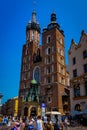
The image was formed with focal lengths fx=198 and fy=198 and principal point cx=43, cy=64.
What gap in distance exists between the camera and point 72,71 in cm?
4025

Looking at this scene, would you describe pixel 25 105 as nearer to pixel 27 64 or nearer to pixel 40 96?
pixel 40 96

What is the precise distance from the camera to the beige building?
3631cm

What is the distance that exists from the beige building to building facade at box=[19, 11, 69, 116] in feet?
55.0

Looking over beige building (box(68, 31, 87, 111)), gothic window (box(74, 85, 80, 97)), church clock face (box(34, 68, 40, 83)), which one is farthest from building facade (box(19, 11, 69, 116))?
gothic window (box(74, 85, 80, 97))

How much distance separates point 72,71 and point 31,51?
33.4 meters

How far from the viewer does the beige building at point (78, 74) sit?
36.3 m

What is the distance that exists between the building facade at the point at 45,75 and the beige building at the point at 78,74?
55.0ft

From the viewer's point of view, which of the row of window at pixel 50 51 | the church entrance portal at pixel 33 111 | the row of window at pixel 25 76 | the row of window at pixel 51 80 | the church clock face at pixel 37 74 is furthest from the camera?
the row of window at pixel 25 76

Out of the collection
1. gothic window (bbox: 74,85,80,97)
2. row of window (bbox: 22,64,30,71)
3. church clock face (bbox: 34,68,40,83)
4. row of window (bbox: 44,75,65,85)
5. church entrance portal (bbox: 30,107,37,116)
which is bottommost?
church entrance portal (bbox: 30,107,37,116)

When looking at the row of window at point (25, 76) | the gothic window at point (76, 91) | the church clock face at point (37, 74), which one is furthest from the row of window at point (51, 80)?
the gothic window at point (76, 91)

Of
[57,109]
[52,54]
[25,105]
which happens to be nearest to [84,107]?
[57,109]

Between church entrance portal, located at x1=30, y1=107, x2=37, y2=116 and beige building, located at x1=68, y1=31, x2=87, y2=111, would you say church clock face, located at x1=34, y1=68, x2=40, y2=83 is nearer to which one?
church entrance portal, located at x1=30, y1=107, x2=37, y2=116

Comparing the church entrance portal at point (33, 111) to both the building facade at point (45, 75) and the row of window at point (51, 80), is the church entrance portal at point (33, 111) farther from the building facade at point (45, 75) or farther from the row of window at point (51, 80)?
the row of window at point (51, 80)

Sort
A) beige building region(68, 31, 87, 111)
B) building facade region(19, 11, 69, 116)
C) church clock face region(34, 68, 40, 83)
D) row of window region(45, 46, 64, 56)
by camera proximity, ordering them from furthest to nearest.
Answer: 1. church clock face region(34, 68, 40, 83)
2. row of window region(45, 46, 64, 56)
3. building facade region(19, 11, 69, 116)
4. beige building region(68, 31, 87, 111)
